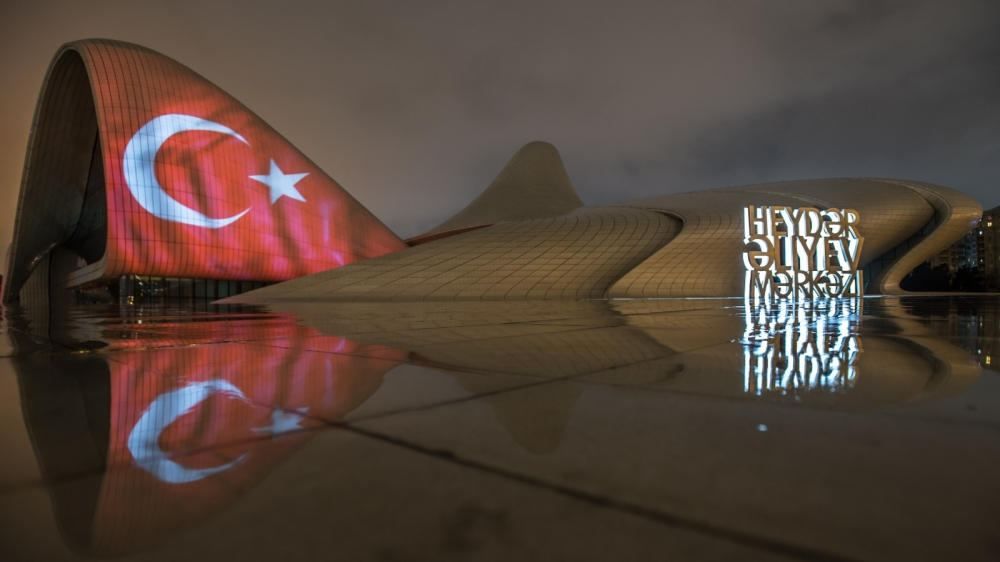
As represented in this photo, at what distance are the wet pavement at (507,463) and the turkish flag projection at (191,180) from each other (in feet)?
68.9

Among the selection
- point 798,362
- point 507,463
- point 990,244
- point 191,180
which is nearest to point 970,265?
point 990,244

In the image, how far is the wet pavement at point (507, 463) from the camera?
2.35 ft

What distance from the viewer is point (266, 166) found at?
77.5 feet

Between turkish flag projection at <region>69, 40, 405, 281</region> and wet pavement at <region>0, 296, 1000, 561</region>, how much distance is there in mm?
20996

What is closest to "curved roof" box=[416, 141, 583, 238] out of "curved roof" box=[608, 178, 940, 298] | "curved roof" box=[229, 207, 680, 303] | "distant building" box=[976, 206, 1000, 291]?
"curved roof" box=[608, 178, 940, 298]

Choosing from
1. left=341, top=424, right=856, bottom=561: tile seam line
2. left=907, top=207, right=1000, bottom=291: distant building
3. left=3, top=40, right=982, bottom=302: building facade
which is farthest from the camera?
left=907, top=207, right=1000, bottom=291: distant building

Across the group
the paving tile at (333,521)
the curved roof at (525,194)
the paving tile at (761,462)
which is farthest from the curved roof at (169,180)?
the paving tile at (761,462)

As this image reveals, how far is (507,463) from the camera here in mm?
1021

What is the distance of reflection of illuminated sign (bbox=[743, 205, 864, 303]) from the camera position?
47.3ft

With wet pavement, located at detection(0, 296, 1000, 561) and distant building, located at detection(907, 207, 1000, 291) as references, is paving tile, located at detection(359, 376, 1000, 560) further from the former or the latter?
distant building, located at detection(907, 207, 1000, 291)

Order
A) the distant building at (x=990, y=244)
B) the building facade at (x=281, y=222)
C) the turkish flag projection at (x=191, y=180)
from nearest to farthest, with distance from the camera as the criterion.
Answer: the building facade at (x=281, y=222) < the turkish flag projection at (x=191, y=180) < the distant building at (x=990, y=244)

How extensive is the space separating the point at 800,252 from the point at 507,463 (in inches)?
671

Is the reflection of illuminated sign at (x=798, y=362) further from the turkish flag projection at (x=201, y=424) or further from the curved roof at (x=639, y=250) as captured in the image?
the curved roof at (x=639, y=250)

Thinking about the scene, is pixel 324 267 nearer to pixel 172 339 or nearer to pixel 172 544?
pixel 172 339
